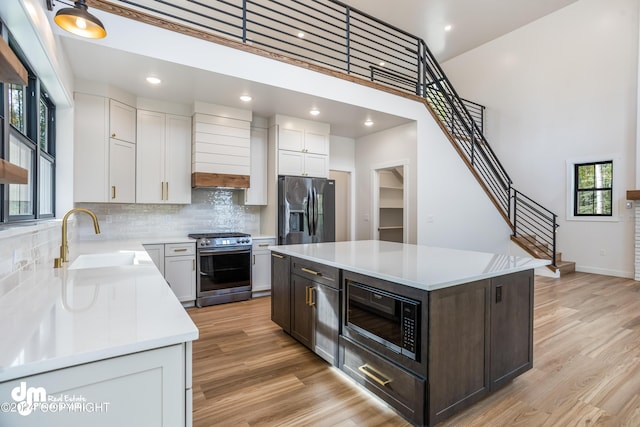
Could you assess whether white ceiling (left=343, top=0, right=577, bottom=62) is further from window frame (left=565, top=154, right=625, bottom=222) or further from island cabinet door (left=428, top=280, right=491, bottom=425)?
island cabinet door (left=428, top=280, right=491, bottom=425)

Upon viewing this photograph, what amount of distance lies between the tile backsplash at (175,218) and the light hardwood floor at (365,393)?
147cm

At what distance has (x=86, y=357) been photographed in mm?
837

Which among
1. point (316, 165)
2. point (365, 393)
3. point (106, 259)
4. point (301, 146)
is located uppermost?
point (301, 146)

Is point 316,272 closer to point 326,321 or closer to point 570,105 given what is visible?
point 326,321

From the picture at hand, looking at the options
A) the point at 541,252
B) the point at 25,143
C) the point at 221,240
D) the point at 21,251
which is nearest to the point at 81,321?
the point at 21,251

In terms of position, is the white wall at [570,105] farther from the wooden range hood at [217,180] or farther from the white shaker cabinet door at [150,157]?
the white shaker cabinet door at [150,157]

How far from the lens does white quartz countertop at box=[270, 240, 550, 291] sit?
181 cm

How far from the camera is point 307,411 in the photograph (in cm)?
199

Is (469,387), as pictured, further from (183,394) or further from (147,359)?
(147,359)

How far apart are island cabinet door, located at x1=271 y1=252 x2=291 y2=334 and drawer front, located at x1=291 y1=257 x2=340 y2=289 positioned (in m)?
0.17

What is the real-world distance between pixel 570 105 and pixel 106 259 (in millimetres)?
7813

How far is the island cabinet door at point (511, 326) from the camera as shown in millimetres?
2074

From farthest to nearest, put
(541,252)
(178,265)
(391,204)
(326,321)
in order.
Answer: (391,204)
(541,252)
(178,265)
(326,321)

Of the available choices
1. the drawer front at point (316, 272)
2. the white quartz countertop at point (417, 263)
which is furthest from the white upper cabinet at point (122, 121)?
the drawer front at point (316, 272)
